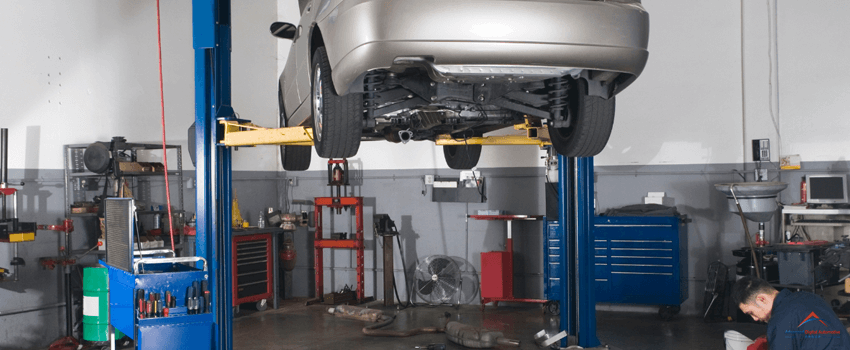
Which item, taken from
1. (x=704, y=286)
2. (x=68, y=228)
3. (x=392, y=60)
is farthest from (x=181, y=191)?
(x=704, y=286)

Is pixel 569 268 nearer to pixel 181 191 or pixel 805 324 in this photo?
pixel 805 324

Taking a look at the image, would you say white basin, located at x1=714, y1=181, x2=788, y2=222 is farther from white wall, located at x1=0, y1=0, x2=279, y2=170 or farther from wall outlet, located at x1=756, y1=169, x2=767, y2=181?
white wall, located at x1=0, y1=0, x2=279, y2=170

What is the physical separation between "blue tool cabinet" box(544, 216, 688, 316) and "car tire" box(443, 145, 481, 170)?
126 cm

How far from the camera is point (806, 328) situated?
270cm

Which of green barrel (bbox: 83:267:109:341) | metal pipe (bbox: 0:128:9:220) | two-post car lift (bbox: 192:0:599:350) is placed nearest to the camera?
two-post car lift (bbox: 192:0:599:350)

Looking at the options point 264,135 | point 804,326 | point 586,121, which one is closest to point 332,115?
point 264,135

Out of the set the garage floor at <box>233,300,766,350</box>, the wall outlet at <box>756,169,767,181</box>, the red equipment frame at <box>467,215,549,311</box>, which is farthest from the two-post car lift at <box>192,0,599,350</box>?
the wall outlet at <box>756,169,767,181</box>

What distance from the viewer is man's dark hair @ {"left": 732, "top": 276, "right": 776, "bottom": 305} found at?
2979 mm

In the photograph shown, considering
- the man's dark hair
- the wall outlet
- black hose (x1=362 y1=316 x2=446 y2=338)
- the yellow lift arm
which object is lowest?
black hose (x1=362 y1=316 x2=446 y2=338)

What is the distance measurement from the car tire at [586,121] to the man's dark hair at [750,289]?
923mm

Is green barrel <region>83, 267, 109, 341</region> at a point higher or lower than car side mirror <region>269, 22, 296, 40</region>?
lower

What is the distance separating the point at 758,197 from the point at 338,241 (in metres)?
4.16

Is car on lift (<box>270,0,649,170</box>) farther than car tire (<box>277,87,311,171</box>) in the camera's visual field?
No

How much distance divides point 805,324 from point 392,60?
196 cm
